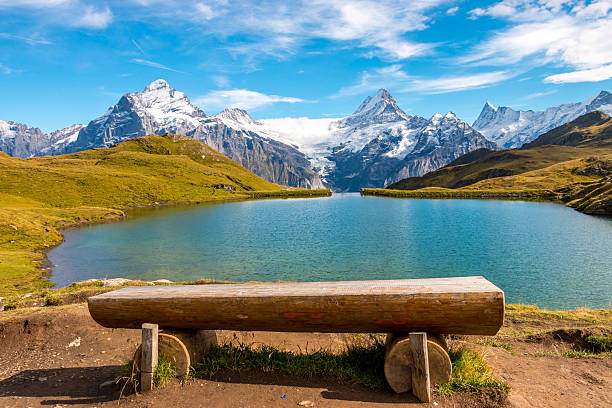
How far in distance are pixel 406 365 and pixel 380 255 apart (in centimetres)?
3802

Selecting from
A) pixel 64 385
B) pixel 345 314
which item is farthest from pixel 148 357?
pixel 345 314

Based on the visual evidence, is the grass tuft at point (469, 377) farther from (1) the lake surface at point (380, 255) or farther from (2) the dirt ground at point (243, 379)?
(1) the lake surface at point (380, 255)

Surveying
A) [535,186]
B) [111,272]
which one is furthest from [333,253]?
[535,186]

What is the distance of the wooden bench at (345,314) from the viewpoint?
23.3 ft

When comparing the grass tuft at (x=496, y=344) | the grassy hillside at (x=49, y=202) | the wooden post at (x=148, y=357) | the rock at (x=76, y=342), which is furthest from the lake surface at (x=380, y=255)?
the wooden post at (x=148, y=357)

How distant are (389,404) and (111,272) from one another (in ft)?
142

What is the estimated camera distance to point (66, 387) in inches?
337

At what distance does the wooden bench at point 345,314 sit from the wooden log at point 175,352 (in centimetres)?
4

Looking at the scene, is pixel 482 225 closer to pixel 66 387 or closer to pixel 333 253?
pixel 333 253

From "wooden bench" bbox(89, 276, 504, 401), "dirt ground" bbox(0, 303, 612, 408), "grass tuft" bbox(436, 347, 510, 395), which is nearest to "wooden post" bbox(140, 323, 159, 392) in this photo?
"wooden bench" bbox(89, 276, 504, 401)

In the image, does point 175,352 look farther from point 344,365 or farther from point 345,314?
point 345,314

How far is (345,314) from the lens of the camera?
24.4 ft

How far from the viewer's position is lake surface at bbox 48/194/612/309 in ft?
107

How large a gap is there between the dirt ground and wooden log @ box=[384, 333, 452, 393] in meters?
0.33
